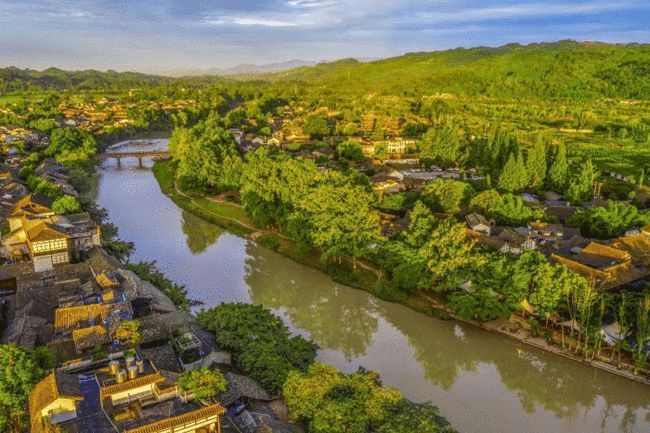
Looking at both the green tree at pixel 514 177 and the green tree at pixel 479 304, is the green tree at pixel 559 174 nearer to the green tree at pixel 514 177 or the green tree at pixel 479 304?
the green tree at pixel 514 177

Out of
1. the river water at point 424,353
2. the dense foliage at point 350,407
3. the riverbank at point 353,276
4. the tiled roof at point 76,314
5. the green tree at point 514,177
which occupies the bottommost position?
the river water at point 424,353

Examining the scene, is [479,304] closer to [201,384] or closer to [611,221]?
[201,384]

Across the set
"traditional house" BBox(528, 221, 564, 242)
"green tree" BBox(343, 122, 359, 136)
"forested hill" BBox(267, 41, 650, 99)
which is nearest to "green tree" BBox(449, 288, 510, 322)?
"traditional house" BBox(528, 221, 564, 242)

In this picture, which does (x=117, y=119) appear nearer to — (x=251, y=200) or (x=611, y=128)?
(x=251, y=200)

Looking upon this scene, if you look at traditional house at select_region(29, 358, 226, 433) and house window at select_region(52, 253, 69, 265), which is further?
house window at select_region(52, 253, 69, 265)

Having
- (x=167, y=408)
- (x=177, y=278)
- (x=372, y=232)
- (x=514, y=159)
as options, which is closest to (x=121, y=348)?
(x=167, y=408)

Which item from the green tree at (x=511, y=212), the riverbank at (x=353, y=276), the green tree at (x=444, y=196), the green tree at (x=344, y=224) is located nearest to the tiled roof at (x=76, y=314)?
the green tree at (x=344, y=224)

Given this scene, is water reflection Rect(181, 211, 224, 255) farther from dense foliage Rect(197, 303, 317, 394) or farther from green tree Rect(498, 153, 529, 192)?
green tree Rect(498, 153, 529, 192)
